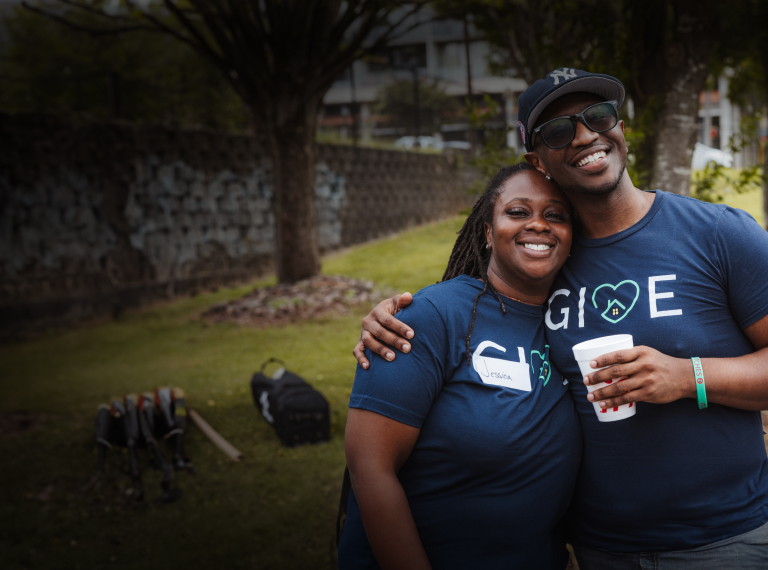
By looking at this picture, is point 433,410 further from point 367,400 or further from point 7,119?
point 7,119

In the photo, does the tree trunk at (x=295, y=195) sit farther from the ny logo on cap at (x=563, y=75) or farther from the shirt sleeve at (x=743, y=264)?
the shirt sleeve at (x=743, y=264)

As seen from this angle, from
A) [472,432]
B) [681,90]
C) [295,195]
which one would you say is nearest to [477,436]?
[472,432]

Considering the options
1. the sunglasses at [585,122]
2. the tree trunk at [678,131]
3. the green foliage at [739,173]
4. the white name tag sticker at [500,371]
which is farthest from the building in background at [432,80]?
the white name tag sticker at [500,371]

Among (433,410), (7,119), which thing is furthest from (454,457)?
(7,119)

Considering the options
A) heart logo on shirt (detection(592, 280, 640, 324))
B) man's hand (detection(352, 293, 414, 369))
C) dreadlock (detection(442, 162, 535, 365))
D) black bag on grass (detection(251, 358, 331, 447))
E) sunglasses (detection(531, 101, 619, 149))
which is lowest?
black bag on grass (detection(251, 358, 331, 447))

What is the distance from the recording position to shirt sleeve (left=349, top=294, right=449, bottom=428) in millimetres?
2029

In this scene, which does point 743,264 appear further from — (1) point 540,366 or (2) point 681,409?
(1) point 540,366

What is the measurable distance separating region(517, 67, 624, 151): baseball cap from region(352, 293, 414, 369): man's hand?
0.70 meters

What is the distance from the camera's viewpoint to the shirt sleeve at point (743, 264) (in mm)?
1975

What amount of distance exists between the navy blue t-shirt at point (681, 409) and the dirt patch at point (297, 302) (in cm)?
816

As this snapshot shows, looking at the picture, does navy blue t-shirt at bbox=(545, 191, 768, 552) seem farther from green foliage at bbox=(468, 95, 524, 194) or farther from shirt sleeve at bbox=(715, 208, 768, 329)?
green foliage at bbox=(468, 95, 524, 194)

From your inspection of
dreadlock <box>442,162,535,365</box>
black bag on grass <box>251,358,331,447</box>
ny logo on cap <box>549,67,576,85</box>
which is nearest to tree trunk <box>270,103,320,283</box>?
black bag on grass <box>251,358,331,447</box>

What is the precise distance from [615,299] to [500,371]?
40 cm

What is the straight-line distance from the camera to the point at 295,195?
36.8 ft
